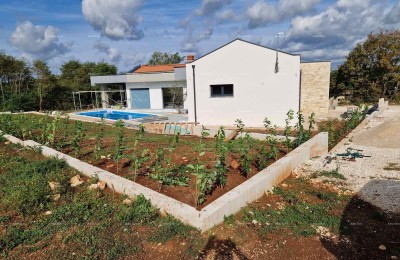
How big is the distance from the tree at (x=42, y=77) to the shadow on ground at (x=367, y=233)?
24.6 m

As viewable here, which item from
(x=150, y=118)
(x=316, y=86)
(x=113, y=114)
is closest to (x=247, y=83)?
(x=316, y=86)

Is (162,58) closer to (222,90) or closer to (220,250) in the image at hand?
(222,90)

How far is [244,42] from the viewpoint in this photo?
44.5 ft

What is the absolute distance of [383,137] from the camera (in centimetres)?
927

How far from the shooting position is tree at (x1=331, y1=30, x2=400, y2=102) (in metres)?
22.8

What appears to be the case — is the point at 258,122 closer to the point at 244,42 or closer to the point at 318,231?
the point at 244,42

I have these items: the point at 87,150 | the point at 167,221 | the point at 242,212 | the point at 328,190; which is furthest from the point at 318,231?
the point at 87,150

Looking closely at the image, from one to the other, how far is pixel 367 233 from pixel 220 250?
A: 2.16 m

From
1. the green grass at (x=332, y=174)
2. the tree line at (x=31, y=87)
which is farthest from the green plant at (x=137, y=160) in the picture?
the tree line at (x=31, y=87)

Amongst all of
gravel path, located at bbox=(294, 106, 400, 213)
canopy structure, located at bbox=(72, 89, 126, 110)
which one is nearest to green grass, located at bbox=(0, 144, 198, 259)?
gravel path, located at bbox=(294, 106, 400, 213)

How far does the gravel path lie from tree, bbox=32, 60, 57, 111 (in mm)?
23328

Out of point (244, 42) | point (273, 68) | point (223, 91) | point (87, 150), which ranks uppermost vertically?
point (244, 42)

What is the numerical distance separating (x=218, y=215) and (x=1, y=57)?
2491 cm

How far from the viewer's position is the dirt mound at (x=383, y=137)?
8727mm
